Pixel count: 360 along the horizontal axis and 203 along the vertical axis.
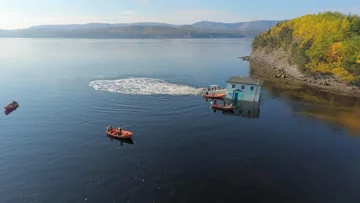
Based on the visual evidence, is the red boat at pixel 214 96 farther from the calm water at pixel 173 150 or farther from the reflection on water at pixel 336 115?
the reflection on water at pixel 336 115

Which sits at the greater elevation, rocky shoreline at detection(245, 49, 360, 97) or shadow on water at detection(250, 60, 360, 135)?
rocky shoreline at detection(245, 49, 360, 97)

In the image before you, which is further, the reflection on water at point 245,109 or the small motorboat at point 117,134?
the reflection on water at point 245,109

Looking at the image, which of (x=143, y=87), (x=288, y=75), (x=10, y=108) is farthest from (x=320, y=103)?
(x=10, y=108)

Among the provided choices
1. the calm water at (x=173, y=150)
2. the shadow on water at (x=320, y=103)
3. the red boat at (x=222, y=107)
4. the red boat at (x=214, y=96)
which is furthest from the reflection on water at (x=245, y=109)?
the shadow on water at (x=320, y=103)

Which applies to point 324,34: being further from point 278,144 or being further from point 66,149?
point 66,149

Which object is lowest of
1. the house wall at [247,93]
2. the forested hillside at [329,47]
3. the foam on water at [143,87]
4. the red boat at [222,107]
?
the red boat at [222,107]

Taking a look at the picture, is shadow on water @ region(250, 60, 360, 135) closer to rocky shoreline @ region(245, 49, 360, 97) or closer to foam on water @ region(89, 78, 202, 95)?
rocky shoreline @ region(245, 49, 360, 97)

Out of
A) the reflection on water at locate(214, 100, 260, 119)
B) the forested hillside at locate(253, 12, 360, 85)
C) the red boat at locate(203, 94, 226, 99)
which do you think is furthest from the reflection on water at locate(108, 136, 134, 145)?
the forested hillside at locate(253, 12, 360, 85)
